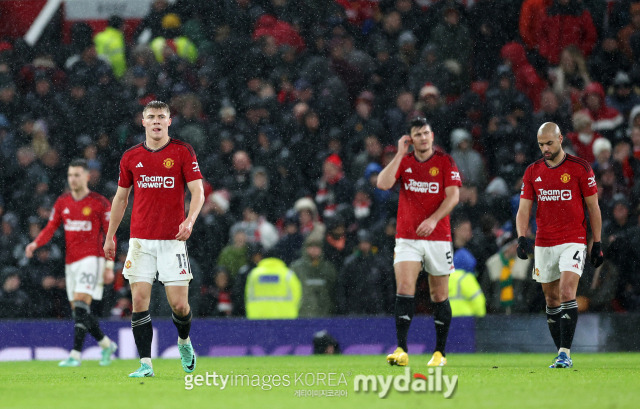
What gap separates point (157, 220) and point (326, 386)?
84.1 inches

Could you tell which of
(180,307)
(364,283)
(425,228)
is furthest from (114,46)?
(180,307)

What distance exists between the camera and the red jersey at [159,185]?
937cm

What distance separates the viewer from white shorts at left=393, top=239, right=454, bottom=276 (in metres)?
10.8

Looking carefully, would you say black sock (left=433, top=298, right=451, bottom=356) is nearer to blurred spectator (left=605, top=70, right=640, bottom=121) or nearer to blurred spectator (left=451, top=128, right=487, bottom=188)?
blurred spectator (left=451, top=128, right=487, bottom=188)

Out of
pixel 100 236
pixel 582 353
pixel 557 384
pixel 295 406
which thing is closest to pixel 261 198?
pixel 100 236

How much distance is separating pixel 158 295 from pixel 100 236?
230cm

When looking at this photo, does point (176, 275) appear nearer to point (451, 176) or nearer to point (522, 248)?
point (451, 176)

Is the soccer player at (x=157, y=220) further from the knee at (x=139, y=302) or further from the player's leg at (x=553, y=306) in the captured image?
the player's leg at (x=553, y=306)

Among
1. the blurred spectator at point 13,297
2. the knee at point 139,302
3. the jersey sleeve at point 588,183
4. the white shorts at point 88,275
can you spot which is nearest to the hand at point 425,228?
the jersey sleeve at point 588,183

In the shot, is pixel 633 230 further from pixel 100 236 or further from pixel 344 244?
pixel 100 236

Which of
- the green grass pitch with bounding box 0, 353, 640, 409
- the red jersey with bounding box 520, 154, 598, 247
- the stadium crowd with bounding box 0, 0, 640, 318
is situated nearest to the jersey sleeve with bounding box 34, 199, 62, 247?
the green grass pitch with bounding box 0, 353, 640, 409

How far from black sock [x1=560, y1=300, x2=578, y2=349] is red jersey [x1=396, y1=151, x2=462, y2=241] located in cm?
137

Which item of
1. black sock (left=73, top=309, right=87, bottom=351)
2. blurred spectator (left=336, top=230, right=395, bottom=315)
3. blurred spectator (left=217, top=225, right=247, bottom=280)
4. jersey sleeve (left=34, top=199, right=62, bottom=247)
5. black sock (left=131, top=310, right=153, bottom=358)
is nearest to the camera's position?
black sock (left=131, top=310, right=153, bottom=358)

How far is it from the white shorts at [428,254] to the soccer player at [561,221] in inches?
30.2
